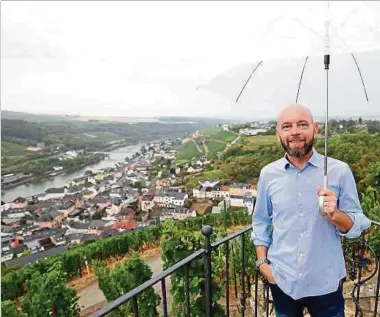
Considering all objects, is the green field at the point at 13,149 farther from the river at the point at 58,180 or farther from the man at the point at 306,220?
the man at the point at 306,220

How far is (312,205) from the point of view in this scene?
125cm

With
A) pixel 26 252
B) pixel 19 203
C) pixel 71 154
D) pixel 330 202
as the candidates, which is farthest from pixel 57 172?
pixel 330 202

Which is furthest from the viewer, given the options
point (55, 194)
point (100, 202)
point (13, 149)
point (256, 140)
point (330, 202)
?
point (13, 149)

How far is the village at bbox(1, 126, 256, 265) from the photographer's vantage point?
75.2 feet

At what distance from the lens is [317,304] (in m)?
1.32

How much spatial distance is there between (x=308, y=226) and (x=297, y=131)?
0.32m

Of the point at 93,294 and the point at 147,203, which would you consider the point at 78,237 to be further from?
the point at 93,294

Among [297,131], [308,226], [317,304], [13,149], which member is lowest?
[13,149]

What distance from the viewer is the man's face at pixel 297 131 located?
127 cm

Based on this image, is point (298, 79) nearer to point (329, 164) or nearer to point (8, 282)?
point (329, 164)

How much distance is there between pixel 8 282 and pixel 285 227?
557 inches

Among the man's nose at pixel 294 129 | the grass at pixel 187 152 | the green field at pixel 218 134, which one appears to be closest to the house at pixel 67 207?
the grass at pixel 187 152

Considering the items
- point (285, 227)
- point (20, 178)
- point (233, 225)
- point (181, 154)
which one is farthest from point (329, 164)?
point (20, 178)

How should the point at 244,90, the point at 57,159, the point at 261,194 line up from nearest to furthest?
the point at 261,194
the point at 244,90
the point at 57,159
